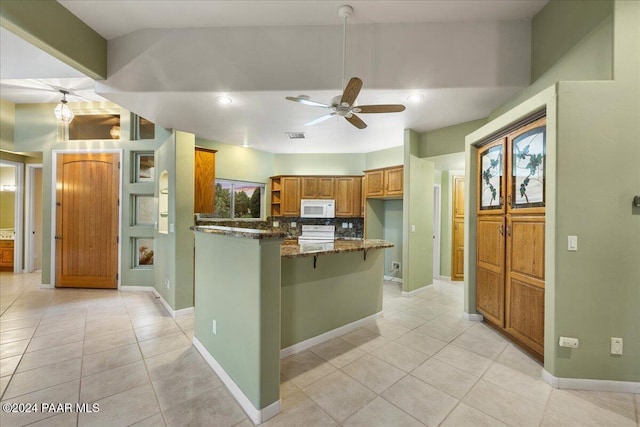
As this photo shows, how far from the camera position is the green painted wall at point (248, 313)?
1795 millimetres

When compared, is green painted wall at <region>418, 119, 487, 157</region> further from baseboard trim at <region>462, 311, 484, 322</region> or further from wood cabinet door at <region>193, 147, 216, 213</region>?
wood cabinet door at <region>193, 147, 216, 213</region>

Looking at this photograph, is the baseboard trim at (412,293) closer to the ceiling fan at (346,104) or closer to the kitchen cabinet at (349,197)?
the kitchen cabinet at (349,197)

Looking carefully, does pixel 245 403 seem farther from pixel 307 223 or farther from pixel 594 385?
pixel 307 223

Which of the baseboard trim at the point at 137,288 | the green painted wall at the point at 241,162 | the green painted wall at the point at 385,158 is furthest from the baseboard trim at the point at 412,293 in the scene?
the baseboard trim at the point at 137,288

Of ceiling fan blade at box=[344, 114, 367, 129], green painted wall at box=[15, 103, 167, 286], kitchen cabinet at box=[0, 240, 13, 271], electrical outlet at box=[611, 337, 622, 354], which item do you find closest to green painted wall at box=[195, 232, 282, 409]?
ceiling fan blade at box=[344, 114, 367, 129]

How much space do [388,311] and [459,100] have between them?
3006 millimetres

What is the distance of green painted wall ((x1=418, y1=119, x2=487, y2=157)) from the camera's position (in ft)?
13.1

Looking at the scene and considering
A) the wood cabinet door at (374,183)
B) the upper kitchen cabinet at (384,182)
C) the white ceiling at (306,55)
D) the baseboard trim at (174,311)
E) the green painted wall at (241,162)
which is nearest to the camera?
the white ceiling at (306,55)

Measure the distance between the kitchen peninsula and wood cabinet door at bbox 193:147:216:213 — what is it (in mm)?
1670

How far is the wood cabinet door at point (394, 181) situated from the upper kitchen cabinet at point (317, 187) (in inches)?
50.4

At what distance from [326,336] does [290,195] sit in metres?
3.57

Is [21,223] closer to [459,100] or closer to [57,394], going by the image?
[57,394]

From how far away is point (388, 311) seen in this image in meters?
3.90

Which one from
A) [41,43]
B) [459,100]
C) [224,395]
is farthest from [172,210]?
[459,100]
